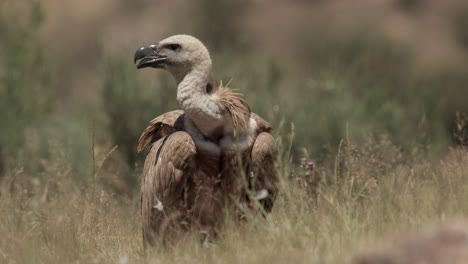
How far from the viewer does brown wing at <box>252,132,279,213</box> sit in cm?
741

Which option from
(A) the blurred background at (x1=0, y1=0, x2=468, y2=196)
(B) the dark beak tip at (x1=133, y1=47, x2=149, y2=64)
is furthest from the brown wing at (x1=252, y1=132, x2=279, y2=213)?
(B) the dark beak tip at (x1=133, y1=47, x2=149, y2=64)

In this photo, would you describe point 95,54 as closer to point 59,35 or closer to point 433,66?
point 59,35

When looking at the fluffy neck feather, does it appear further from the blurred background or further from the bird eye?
the blurred background

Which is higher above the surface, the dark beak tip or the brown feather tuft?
the dark beak tip

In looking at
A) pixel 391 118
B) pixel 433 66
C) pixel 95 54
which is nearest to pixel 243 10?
pixel 95 54

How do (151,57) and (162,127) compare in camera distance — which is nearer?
(151,57)

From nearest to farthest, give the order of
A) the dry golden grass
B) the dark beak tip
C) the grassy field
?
1. the dry golden grass
2. the grassy field
3. the dark beak tip

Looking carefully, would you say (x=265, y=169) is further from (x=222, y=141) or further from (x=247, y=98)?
(x=247, y=98)

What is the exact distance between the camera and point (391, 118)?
16.5 m

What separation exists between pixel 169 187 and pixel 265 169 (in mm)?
693

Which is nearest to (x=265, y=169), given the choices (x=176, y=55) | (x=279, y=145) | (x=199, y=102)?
(x=199, y=102)

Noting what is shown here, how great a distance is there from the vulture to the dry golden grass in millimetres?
265

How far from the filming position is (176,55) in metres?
7.80

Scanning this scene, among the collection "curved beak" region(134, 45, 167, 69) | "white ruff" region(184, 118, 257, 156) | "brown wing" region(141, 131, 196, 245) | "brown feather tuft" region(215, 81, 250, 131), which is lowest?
"brown wing" region(141, 131, 196, 245)
